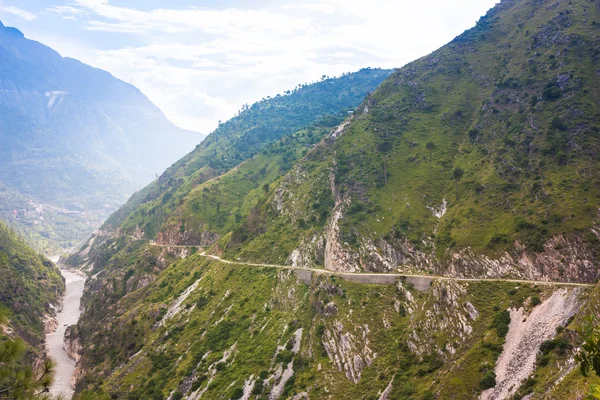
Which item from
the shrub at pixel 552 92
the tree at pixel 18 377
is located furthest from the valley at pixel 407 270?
the shrub at pixel 552 92

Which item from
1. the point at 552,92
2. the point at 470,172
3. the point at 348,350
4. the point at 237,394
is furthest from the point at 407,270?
the point at 552,92

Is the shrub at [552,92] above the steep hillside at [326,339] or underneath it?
above

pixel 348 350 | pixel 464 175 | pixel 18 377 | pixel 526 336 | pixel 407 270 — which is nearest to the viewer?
pixel 18 377

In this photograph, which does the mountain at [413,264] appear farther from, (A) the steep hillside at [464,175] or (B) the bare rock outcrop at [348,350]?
(A) the steep hillside at [464,175]

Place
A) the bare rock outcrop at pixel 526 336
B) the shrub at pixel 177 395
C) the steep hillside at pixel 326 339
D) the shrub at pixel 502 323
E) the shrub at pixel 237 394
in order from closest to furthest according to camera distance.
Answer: the bare rock outcrop at pixel 526 336 → the steep hillside at pixel 326 339 → the shrub at pixel 502 323 → the shrub at pixel 237 394 → the shrub at pixel 177 395

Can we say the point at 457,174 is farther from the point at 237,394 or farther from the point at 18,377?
the point at 18,377

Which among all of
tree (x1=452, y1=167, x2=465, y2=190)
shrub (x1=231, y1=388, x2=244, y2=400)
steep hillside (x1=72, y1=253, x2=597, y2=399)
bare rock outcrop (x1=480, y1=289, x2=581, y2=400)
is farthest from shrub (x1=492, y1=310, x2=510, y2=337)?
shrub (x1=231, y1=388, x2=244, y2=400)

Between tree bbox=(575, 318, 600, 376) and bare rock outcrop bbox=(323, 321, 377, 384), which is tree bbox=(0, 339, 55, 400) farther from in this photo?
bare rock outcrop bbox=(323, 321, 377, 384)

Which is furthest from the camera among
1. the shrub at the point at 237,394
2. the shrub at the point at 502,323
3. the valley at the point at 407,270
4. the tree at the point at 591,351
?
the shrub at the point at 237,394

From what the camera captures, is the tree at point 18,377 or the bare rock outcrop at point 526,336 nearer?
the tree at point 18,377

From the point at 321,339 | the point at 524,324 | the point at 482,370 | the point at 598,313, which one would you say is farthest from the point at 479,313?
the point at 321,339
